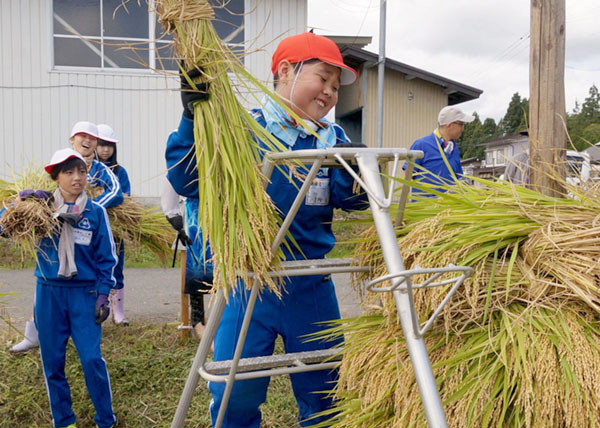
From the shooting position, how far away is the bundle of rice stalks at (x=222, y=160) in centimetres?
150

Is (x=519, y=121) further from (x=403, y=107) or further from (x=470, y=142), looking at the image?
(x=403, y=107)

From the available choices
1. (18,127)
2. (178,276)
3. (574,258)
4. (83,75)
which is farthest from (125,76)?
(574,258)

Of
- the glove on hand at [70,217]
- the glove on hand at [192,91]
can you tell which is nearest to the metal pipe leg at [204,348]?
the glove on hand at [192,91]

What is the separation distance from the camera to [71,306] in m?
3.23

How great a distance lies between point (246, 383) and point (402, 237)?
817 millimetres

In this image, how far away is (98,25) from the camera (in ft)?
31.4

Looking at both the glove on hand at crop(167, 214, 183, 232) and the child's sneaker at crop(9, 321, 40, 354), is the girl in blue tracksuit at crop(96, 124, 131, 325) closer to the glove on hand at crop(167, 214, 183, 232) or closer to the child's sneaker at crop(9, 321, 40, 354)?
the child's sneaker at crop(9, 321, 40, 354)

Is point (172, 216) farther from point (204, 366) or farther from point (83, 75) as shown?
point (83, 75)

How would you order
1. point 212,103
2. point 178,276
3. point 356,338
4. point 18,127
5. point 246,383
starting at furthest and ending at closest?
point 18,127, point 178,276, point 246,383, point 356,338, point 212,103

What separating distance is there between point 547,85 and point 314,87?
1.05 m

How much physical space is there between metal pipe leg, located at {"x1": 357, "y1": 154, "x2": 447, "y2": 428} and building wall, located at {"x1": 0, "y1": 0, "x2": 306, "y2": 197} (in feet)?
26.3

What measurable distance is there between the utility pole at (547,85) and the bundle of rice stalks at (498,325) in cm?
66

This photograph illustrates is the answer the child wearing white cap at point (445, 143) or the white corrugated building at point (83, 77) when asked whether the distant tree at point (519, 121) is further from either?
the white corrugated building at point (83, 77)

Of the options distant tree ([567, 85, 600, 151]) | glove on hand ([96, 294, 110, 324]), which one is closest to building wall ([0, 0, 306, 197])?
glove on hand ([96, 294, 110, 324])
